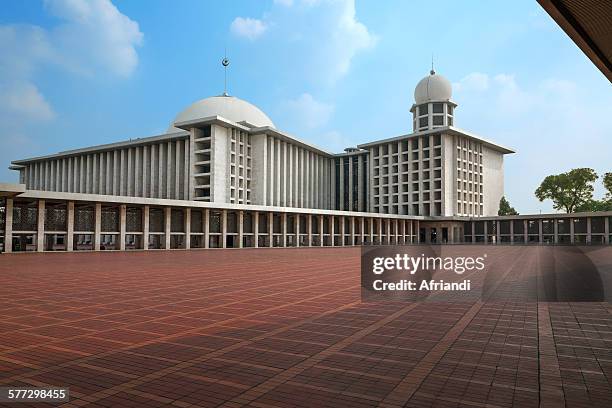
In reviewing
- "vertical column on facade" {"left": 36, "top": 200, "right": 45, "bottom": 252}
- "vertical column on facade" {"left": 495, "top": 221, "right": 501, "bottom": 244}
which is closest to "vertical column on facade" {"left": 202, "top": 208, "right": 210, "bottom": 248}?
"vertical column on facade" {"left": 36, "top": 200, "right": 45, "bottom": 252}

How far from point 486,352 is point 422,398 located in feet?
5.60

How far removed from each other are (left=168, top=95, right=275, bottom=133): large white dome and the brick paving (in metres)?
60.8

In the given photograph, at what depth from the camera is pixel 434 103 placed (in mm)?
74188

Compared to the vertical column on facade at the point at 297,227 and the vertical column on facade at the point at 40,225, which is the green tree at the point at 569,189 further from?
the vertical column on facade at the point at 40,225

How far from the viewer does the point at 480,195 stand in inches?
2815

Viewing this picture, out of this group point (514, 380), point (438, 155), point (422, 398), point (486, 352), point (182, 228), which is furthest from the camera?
point (438, 155)

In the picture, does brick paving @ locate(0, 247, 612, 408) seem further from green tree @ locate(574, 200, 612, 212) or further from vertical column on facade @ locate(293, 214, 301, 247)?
green tree @ locate(574, 200, 612, 212)

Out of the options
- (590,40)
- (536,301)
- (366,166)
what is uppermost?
(366,166)

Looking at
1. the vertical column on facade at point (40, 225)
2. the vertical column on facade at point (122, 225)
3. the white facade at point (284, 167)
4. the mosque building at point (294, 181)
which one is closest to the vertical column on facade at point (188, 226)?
the mosque building at point (294, 181)

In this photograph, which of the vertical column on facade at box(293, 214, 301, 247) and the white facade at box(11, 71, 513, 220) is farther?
the white facade at box(11, 71, 513, 220)

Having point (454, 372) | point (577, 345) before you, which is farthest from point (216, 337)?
point (577, 345)

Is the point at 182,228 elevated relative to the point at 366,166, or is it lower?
lower

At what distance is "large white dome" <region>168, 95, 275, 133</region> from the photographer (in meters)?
67.8

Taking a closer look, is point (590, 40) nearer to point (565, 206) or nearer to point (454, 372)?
point (454, 372)
